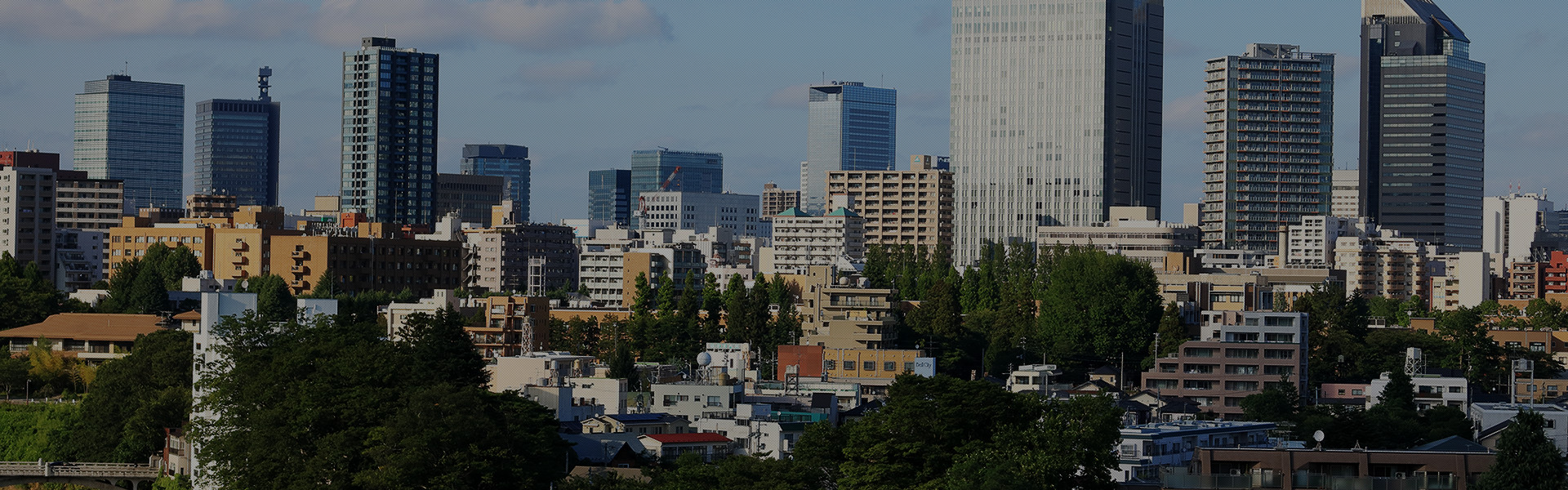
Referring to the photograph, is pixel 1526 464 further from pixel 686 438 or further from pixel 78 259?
pixel 78 259

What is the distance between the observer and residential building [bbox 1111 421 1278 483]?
73.8 meters

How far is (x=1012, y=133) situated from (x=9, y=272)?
97121 millimetres

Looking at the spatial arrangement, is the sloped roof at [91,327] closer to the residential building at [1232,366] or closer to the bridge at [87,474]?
the bridge at [87,474]

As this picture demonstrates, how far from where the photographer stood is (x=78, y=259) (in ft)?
563

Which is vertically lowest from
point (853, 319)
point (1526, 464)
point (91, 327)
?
point (1526, 464)

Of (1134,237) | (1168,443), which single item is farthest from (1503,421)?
(1134,237)

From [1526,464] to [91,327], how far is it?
81.8m

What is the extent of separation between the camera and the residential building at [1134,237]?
185 m

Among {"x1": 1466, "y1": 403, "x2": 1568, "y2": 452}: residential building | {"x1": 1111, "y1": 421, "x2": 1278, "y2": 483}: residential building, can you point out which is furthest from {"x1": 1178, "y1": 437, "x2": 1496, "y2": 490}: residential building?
{"x1": 1111, "y1": 421, "x2": 1278, "y2": 483}: residential building

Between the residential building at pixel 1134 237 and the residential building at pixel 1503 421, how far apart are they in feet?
303

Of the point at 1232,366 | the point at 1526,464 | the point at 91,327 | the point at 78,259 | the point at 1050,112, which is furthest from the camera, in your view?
the point at 1050,112

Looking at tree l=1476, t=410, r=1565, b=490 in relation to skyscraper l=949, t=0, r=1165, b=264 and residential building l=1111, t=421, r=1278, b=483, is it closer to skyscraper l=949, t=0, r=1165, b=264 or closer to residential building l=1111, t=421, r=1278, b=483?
residential building l=1111, t=421, r=1278, b=483

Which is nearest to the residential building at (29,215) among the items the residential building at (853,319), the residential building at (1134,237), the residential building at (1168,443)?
the residential building at (853,319)

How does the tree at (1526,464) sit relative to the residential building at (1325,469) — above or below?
above
